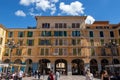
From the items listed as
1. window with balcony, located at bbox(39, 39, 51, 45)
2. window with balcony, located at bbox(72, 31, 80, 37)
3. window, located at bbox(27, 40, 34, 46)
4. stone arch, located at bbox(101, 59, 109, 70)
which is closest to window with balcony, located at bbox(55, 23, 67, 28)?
window with balcony, located at bbox(72, 31, 80, 37)

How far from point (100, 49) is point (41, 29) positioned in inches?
634

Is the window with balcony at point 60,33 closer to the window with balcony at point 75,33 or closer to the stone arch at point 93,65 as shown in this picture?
the window with balcony at point 75,33

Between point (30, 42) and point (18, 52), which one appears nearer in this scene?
point (18, 52)

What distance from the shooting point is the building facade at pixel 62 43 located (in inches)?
1761

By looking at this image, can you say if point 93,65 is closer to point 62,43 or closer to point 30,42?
point 62,43

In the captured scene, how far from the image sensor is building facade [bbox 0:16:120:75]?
44.7m

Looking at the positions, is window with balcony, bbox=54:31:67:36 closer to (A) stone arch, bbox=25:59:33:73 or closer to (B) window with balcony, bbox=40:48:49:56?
(B) window with balcony, bbox=40:48:49:56

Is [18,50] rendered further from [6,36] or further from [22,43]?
[6,36]

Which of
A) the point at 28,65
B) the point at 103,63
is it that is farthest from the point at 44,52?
the point at 103,63

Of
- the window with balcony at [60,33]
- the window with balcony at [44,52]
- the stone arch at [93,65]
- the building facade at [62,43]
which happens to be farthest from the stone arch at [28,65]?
the stone arch at [93,65]

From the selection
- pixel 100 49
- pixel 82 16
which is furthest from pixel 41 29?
pixel 100 49

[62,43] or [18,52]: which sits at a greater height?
[62,43]

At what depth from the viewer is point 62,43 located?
1804 inches

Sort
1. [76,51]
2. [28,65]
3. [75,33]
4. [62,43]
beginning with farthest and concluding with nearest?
[75,33], [28,65], [62,43], [76,51]
